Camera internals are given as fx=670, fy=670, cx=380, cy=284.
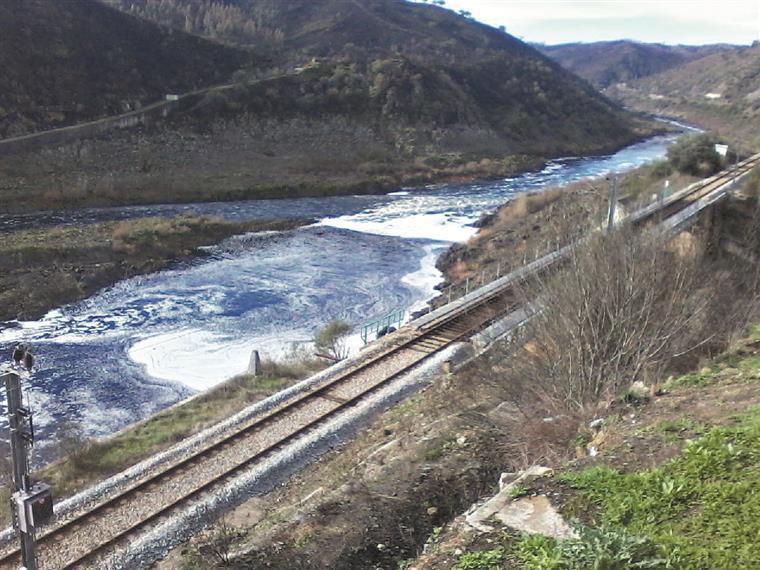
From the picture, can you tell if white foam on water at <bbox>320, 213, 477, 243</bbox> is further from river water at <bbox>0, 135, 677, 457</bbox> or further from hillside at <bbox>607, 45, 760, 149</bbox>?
hillside at <bbox>607, 45, 760, 149</bbox>

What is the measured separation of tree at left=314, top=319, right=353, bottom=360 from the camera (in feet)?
70.2

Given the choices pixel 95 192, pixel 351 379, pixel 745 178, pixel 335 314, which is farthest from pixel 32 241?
pixel 745 178

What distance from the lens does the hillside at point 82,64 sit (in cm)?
6044

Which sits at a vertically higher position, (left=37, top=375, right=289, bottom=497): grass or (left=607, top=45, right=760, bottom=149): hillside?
(left=607, top=45, right=760, bottom=149): hillside

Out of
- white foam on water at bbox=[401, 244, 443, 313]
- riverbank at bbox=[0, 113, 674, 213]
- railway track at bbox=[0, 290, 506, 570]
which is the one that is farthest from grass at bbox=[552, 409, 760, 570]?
riverbank at bbox=[0, 113, 674, 213]

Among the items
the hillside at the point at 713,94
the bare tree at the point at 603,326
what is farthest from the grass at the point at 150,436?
the hillside at the point at 713,94

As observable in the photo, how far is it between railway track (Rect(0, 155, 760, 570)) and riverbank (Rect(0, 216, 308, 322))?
16.5 meters

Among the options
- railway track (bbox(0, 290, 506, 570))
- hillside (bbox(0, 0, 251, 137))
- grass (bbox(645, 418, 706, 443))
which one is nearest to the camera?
grass (bbox(645, 418, 706, 443))

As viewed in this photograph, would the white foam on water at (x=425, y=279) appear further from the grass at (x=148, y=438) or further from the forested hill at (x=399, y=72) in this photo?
the forested hill at (x=399, y=72)

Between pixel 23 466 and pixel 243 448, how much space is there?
609 cm

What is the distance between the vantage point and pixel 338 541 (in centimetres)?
933

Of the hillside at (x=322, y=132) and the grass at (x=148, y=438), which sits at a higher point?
the hillside at (x=322, y=132)

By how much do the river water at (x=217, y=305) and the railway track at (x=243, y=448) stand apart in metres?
5.61

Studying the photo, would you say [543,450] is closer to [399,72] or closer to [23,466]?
[23,466]
